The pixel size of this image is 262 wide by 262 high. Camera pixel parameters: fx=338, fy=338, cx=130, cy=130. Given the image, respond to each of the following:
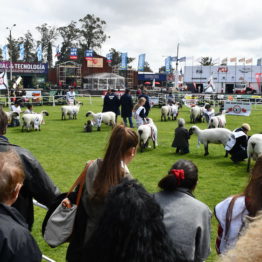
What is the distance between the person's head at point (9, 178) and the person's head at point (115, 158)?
660 millimetres

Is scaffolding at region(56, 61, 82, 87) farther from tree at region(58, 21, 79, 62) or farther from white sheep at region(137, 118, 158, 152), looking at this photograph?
white sheep at region(137, 118, 158, 152)

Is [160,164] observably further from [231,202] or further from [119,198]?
[119,198]

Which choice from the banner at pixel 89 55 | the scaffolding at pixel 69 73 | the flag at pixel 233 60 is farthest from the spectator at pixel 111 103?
the flag at pixel 233 60

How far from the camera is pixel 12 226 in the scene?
198cm

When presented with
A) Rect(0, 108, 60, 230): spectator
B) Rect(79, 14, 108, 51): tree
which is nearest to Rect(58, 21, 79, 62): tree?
Rect(79, 14, 108, 51): tree

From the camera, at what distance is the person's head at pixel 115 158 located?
2.70m

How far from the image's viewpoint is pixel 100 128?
55.8ft

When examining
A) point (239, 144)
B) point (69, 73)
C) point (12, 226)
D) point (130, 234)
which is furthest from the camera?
point (69, 73)

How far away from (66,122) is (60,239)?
56.2 feet

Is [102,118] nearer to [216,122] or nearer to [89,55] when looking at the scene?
[216,122]

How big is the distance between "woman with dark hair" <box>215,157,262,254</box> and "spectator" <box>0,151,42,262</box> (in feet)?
4.83

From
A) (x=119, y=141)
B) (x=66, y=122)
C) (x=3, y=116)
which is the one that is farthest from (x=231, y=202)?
(x=66, y=122)

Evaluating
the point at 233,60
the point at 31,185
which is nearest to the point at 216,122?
the point at 31,185

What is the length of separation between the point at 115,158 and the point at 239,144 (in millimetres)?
7679
